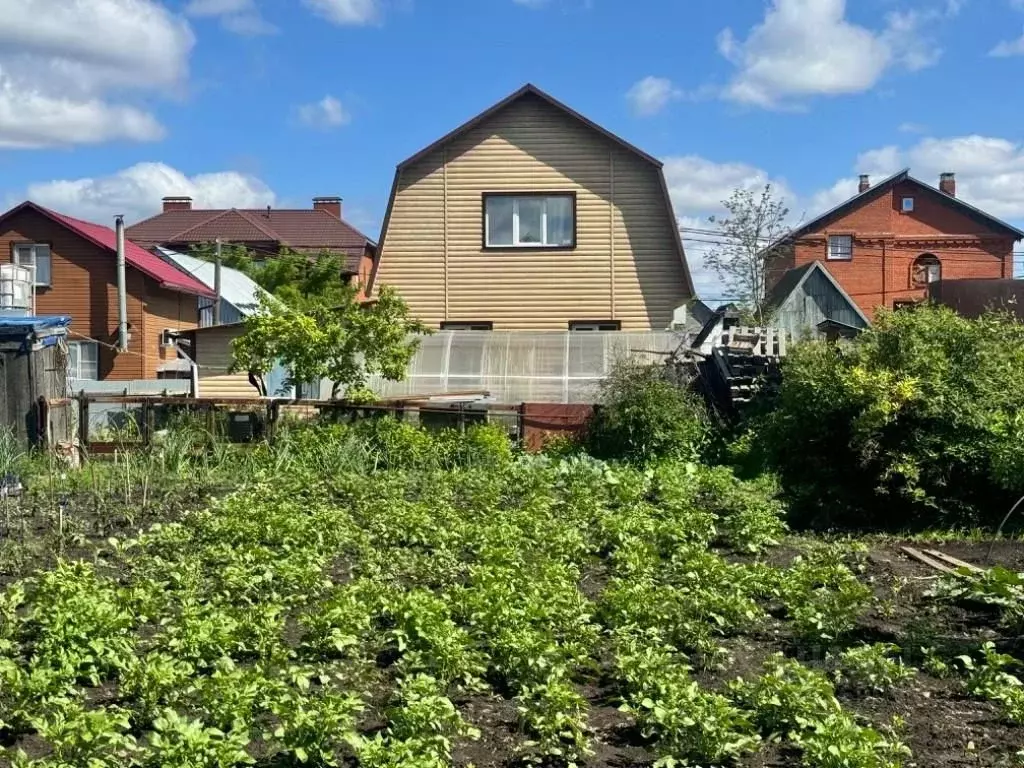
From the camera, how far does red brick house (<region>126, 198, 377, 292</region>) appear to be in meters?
51.3

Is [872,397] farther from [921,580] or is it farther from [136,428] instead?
[136,428]

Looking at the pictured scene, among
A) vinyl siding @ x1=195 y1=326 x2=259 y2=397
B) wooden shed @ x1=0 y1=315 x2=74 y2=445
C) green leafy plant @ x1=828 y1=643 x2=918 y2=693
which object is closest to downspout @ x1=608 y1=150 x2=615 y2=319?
vinyl siding @ x1=195 y1=326 x2=259 y2=397

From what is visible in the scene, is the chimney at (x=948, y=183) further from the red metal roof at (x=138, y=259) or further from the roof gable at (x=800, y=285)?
the red metal roof at (x=138, y=259)

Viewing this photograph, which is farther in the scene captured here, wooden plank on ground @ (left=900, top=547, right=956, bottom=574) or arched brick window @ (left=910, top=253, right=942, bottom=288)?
arched brick window @ (left=910, top=253, right=942, bottom=288)

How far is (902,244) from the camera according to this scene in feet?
165

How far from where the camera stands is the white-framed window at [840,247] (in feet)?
166

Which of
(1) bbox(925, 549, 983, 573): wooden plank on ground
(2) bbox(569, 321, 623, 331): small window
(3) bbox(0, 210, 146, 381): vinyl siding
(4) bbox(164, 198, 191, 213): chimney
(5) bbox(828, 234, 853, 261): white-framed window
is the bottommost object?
(1) bbox(925, 549, 983, 573): wooden plank on ground

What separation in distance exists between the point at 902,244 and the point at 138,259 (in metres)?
33.0

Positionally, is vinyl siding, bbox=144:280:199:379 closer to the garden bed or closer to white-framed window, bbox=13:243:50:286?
white-framed window, bbox=13:243:50:286

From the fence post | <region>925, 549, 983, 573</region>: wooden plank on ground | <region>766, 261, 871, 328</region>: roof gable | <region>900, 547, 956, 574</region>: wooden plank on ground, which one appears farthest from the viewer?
<region>766, 261, 871, 328</region>: roof gable

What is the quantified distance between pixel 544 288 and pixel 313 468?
1051cm

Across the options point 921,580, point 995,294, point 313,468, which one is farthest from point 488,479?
point 995,294

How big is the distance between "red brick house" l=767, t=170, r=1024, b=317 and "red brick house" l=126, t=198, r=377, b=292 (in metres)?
19.7

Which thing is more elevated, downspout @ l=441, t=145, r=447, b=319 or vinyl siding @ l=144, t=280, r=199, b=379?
downspout @ l=441, t=145, r=447, b=319
